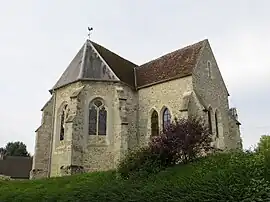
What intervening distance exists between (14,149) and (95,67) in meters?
35.4

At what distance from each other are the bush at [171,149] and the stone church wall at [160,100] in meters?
6.62

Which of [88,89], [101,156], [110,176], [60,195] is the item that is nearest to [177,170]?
[110,176]

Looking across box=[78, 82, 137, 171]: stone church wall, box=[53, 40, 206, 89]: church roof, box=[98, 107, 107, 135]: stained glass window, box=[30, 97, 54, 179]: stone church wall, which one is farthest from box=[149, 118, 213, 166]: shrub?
box=[30, 97, 54, 179]: stone church wall

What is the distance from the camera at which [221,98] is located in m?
Result: 27.6

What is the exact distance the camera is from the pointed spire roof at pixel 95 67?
2653 cm

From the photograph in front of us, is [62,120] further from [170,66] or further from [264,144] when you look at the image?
[264,144]

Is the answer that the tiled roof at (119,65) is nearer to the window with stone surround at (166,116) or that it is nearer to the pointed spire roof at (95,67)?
the pointed spire roof at (95,67)

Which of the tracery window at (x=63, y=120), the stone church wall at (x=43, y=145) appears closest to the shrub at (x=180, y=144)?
the tracery window at (x=63, y=120)

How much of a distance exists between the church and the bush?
538 centimetres

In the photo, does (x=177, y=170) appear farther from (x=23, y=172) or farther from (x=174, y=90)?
(x=23, y=172)

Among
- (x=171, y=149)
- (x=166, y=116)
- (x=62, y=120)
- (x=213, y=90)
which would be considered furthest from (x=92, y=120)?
(x=171, y=149)

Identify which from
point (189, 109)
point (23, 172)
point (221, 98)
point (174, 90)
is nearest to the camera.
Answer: point (189, 109)

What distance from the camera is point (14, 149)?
5675 centimetres

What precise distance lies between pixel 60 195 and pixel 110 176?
418 cm
